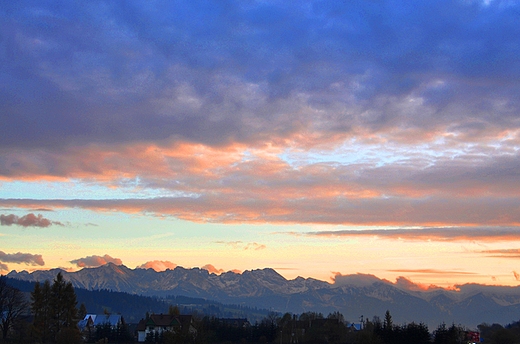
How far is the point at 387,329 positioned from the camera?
96938 millimetres

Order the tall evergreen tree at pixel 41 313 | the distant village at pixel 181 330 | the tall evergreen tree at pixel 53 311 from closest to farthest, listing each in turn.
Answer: the distant village at pixel 181 330, the tall evergreen tree at pixel 41 313, the tall evergreen tree at pixel 53 311

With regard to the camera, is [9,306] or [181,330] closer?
[181,330]

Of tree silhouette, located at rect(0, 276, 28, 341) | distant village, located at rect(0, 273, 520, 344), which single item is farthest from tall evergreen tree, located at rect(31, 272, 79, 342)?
tree silhouette, located at rect(0, 276, 28, 341)

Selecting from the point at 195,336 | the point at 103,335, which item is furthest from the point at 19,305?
the point at 195,336

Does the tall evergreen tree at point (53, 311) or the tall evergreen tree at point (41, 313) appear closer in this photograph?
the tall evergreen tree at point (41, 313)

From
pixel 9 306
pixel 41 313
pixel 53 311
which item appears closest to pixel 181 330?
pixel 53 311

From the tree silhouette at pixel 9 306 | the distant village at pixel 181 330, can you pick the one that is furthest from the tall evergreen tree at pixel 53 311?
the tree silhouette at pixel 9 306

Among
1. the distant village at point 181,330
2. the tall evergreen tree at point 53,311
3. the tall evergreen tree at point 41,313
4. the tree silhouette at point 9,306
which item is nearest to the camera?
the distant village at point 181,330

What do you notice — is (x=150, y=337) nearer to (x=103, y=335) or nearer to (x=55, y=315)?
(x=103, y=335)

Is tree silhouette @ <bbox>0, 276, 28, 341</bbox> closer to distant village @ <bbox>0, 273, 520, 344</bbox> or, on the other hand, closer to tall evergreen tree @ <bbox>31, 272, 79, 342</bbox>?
distant village @ <bbox>0, 273, 520, 344</bbox>

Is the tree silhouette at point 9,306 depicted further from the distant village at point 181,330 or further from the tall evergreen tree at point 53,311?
the tall evergreen tree at point 53,311

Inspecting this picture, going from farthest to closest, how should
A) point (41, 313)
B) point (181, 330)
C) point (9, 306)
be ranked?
point (9, 306) < point (41, 313) < point (181, 330)

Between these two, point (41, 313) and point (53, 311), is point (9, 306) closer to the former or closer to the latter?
point (41, 313)

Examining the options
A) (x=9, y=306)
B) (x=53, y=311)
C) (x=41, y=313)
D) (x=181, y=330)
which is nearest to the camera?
(x=181, y=330)
